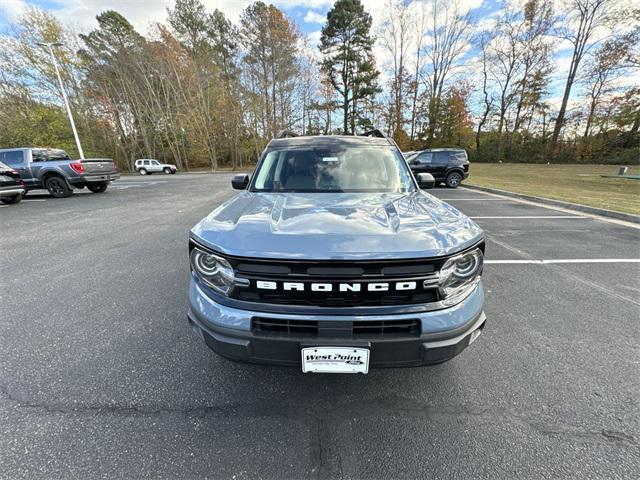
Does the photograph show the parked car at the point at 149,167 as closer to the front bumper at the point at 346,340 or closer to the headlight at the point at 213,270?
the headlight at the point at 213,270

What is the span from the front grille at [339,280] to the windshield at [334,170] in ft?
4.32

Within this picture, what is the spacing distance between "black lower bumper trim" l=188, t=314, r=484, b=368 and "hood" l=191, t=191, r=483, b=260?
442mm

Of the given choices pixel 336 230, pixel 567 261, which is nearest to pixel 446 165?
pixel 567 261

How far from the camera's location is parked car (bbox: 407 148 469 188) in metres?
13.4

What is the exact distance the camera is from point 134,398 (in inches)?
75.5

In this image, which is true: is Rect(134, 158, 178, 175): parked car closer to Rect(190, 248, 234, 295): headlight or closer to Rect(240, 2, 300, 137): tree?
Rect(240, 2, 300, 137): tree

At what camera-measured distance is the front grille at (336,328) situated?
151cm

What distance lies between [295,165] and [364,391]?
7.18ft

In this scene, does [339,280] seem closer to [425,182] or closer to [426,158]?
[425,182]

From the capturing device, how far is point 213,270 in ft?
5.50

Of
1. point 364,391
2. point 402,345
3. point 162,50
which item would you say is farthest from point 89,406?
point 162,50

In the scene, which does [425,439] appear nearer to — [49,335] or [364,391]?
[364,391]

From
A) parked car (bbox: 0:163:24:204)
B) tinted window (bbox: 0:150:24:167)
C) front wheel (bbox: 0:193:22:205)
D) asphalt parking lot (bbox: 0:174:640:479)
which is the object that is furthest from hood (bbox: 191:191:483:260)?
tinted window (bbox: 0:150:24:167)

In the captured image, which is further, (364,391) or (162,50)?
(162,50)
